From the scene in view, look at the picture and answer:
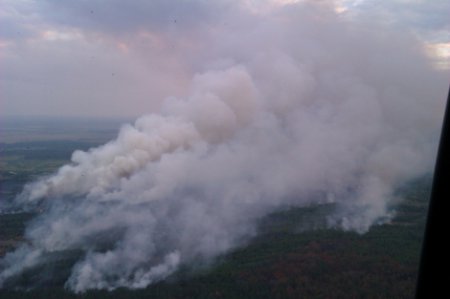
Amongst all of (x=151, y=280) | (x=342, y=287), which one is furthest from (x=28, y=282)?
(x=342, y=287)

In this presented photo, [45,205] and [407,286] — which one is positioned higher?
[45,205]

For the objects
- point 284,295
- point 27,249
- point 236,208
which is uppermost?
point 236,208

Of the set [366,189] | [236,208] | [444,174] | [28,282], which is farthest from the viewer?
[366,189]

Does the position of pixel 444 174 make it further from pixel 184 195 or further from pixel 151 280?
pixel 184 195

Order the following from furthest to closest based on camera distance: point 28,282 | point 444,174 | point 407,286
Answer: point 28,282
point 407,286
point 444,174

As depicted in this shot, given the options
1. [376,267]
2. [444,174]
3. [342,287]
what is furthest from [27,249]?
[444,174]

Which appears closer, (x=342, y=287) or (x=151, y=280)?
(x=342, y=287)
